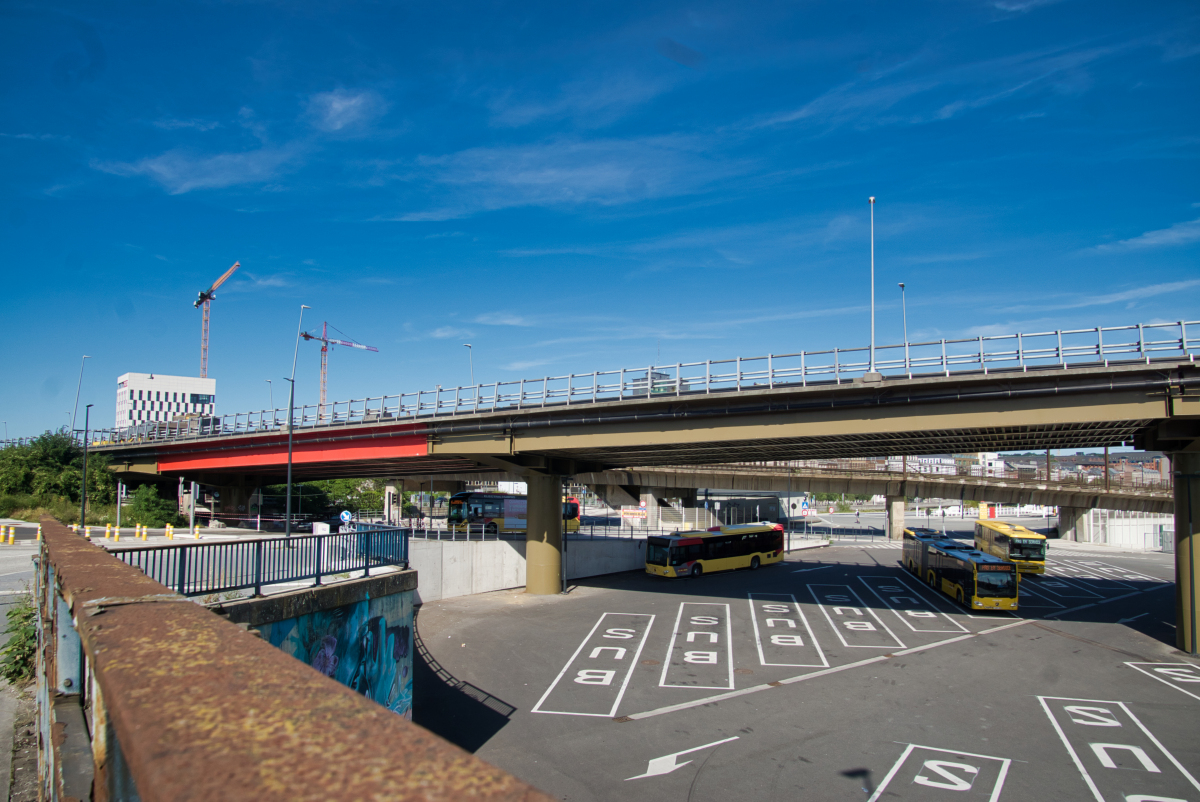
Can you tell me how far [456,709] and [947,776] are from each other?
11134 mm

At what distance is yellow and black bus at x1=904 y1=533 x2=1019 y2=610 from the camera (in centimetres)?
3014

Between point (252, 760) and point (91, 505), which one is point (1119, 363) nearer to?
point (252, 760)

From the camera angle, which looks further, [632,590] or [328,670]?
[632,590]

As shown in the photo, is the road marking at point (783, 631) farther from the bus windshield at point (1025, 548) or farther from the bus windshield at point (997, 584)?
the bus windshield at point (1025, 548)

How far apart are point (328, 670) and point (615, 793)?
5670 mm

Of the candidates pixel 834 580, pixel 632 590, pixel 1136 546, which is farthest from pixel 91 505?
pixel 1136 546

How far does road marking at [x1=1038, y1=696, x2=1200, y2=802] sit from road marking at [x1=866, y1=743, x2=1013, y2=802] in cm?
158

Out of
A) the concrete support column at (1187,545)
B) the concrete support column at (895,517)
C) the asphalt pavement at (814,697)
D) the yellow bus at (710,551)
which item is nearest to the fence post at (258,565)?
the asphalt pavement at (814,697)

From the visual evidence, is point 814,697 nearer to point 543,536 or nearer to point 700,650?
point 700,650

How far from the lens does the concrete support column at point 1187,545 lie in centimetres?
2316

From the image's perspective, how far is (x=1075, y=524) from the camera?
227 feet

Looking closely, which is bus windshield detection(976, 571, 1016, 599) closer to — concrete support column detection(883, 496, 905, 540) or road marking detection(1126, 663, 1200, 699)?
road marking detection(1126, 663, 1200, 699)

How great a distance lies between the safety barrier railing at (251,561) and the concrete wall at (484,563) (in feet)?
48.8

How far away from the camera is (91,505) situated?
50750mm
